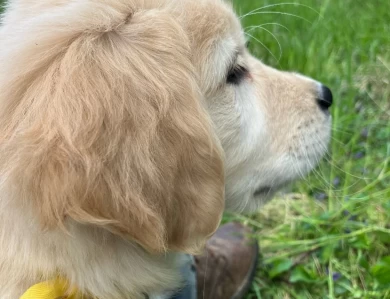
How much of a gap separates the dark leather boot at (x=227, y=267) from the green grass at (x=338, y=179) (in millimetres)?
67

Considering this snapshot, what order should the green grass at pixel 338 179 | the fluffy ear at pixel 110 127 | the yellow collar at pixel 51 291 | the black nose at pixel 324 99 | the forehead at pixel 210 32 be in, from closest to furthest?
the fluffy ear at pixel 110 127
the yellow collar at pixel 51 291
the forehead at pixel 210 32
the black nose at pixel 324 99
the green grass at pixel 338 179

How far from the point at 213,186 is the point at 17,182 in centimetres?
41

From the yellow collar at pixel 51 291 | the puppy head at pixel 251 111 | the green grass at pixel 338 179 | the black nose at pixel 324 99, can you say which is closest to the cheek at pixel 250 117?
the puppy head at pixel 251 111

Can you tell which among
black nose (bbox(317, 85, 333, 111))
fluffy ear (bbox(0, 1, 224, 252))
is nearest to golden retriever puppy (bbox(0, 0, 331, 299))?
fluffy ear (bbox(0, 1, 224, 252))

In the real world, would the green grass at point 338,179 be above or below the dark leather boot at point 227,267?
above

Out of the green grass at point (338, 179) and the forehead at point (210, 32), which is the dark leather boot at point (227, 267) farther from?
the forehead at point (210, 32)

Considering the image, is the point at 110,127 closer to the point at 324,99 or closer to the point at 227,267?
the point at 324,99

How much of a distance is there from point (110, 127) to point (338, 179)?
137 centimetres

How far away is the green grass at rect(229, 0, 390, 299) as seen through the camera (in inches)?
73.2

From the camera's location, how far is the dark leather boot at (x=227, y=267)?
192 centimetres

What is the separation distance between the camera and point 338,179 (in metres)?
2.20

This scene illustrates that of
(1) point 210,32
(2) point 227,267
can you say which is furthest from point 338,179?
(1) point 210,32

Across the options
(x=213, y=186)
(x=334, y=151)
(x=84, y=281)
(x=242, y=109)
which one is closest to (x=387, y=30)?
(x=334, y=151)

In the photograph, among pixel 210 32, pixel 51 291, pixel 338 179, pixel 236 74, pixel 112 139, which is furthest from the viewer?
pixel 338 179
